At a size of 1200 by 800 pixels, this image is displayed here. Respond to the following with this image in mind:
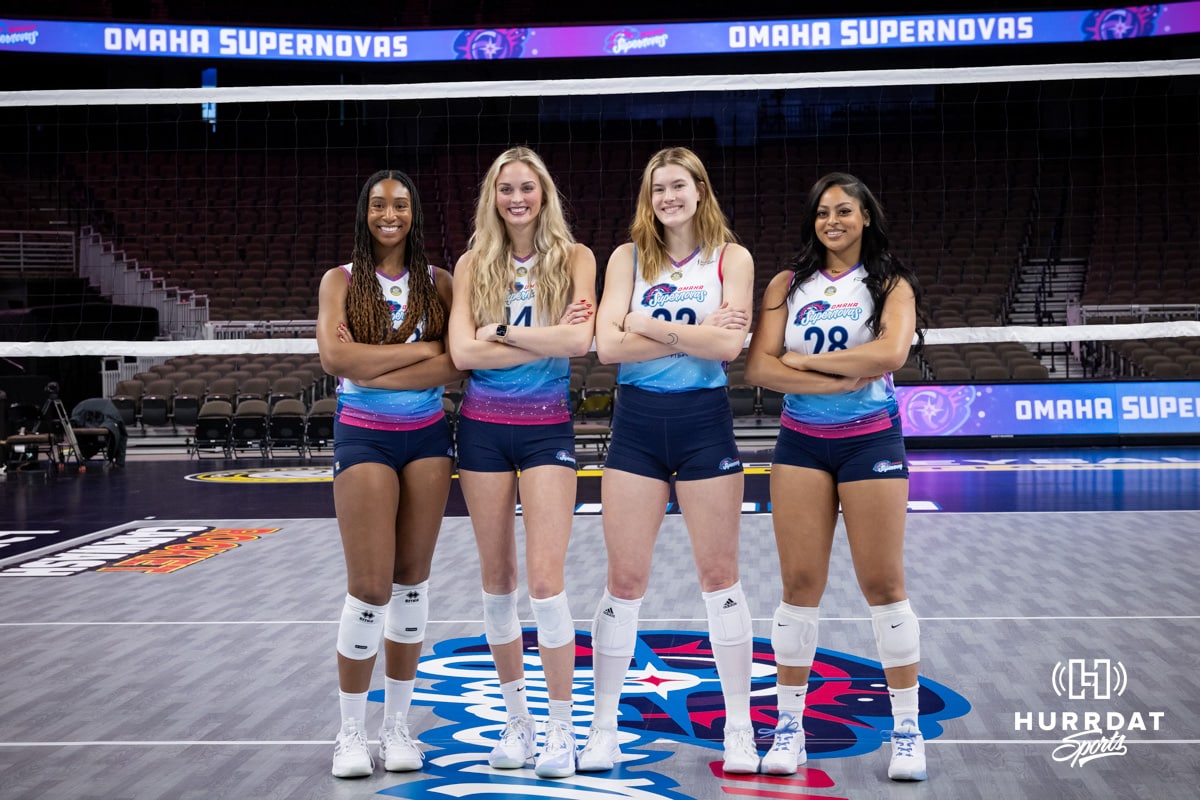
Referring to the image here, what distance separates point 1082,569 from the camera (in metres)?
5.46

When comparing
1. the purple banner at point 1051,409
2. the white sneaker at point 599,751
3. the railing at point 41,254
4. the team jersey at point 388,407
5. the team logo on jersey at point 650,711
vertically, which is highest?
the railing at point 41,254

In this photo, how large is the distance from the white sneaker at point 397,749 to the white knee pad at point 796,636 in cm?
100

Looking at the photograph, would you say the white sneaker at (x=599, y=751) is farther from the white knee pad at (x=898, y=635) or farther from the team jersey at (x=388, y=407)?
the team jersey at (x=388, y=407)

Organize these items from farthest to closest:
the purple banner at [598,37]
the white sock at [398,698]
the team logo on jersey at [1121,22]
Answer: the purple banner at [598,37], the team logo on jersey at [1121,22], the white sock at [398,698]

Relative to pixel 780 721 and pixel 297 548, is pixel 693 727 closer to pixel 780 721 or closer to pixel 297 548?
pixel 780 721

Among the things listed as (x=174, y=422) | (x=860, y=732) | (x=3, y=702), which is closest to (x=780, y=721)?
(x=860, y=732)

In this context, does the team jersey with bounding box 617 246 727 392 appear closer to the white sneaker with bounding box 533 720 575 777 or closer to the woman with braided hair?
the woman with braided hair

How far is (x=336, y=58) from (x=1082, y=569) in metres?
14.9

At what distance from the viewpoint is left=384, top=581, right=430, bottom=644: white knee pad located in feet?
9.89

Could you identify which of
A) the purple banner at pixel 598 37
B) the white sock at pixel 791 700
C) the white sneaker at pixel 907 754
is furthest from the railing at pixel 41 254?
the white sneaker at pixel 907 754

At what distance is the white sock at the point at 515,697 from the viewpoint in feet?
9.74

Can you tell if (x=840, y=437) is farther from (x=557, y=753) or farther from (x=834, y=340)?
(x=557, y=753)

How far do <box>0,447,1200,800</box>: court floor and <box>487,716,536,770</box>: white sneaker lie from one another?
0.24ft

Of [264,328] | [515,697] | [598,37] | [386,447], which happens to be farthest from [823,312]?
[598,37]
